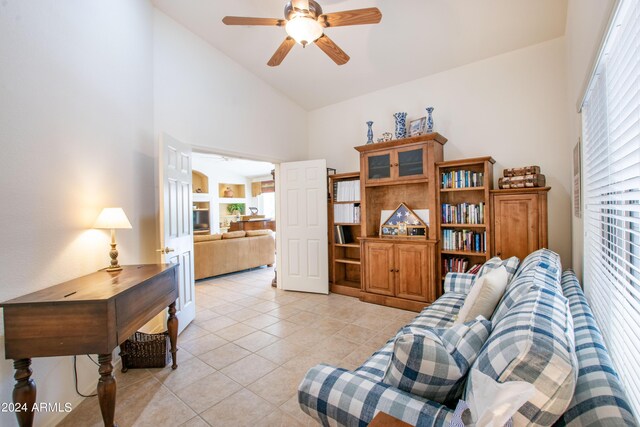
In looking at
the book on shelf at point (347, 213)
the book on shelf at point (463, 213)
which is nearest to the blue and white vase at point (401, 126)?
the book on shelf at point (463, 213)

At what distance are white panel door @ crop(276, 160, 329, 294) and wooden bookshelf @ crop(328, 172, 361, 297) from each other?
15 cm

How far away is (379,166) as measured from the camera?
3822 mm

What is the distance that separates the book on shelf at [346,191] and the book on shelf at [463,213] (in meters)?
1.22

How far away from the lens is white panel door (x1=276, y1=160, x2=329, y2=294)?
173 inches

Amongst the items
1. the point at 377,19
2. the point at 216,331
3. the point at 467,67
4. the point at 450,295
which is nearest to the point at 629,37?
the point at 377,19

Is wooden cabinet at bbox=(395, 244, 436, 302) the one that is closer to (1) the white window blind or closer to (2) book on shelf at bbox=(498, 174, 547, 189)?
(2) book on shelf at bbox=(498, 174, 547, 189)

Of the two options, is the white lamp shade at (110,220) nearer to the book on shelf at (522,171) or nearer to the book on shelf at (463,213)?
the book on shelf at (463,213)

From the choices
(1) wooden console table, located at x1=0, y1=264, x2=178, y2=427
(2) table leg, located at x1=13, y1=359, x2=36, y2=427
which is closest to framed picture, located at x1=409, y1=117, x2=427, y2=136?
(1) wooden console table, located at x1=0, y1=264, x2=178, y2=427

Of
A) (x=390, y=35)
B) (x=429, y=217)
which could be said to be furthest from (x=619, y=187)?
(x=390, y=35)

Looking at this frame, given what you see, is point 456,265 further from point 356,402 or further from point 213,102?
point 213,102

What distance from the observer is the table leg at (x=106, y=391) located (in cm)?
159

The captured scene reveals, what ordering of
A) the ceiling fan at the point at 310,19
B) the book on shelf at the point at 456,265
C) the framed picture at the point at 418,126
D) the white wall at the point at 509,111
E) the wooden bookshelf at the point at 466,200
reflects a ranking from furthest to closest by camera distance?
the framed picture at the point at 418,126
the book on shelf at the point at 456,265
the wooden bookshelf at the point at 466,200
the white wall at the point at 509,111
the ceiling fan at the point at 310,19

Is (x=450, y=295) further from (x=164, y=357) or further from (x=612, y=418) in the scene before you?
(x=164, y=357)

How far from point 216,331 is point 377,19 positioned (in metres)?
3.24
